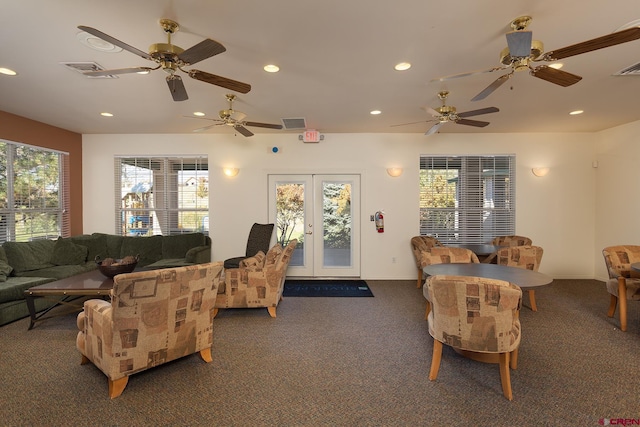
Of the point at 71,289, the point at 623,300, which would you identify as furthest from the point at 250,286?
the point at 623,300

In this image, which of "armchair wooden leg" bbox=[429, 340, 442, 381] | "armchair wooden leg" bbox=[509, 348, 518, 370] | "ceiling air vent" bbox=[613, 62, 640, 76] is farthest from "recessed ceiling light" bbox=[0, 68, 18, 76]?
"ceiling air vent" bbox=[613, 62, 640, 76]

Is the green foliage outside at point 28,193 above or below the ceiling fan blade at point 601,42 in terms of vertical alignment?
below

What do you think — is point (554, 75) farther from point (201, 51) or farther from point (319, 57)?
point (201, 51)

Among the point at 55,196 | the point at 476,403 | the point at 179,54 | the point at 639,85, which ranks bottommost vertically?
the point at 476,403

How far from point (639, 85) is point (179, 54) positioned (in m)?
4.95

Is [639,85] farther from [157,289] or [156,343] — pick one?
[156,343]

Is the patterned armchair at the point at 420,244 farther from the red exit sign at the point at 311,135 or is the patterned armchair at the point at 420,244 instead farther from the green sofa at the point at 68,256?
the green sofa at the point at 68,256

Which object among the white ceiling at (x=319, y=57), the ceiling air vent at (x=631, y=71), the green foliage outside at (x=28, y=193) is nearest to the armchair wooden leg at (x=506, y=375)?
the white ceiling at (x=319, y=57)

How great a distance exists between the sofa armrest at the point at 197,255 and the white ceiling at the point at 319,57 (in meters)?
2.19

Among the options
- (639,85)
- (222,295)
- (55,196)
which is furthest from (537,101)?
(55,196)

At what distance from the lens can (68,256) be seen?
4.65 meters

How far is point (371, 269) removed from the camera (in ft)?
18.6

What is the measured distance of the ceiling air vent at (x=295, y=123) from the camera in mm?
4750

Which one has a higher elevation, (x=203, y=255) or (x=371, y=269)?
(x=203, y=255)
